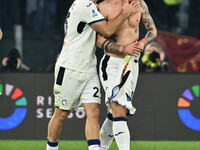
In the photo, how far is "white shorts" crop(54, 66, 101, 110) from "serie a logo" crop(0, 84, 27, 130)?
332cm

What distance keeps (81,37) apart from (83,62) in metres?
0.29

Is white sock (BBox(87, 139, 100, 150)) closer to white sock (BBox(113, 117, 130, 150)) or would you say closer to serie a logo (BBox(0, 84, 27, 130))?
white sock (BBox(113, 117, 130, 150))

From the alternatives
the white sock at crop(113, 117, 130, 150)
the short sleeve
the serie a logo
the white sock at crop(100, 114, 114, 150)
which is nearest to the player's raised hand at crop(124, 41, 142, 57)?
the short sleeve

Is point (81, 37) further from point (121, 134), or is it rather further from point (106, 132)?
point (106, 132)

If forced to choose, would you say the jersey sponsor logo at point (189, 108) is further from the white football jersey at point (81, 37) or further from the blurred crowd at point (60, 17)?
the white football jersey at point (81, 37)

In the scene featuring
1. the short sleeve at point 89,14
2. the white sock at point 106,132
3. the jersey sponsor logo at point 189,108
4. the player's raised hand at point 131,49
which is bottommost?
the jersey sponsor logo at point 189,108

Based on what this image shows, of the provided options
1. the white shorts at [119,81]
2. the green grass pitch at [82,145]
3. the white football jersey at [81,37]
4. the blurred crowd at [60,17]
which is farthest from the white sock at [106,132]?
the blurred crowd at [60,17]

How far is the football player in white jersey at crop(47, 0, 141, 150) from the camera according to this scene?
8.04m

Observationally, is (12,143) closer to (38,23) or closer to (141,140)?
(141,140)

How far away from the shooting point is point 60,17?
14.3m

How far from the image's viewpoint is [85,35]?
812 cm

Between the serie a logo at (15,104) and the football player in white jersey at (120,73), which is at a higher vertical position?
the football player in white jersey at (120,73)

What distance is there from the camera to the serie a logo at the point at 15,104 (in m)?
11.5

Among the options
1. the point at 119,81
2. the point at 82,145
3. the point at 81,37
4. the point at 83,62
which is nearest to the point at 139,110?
the point at 82,145
